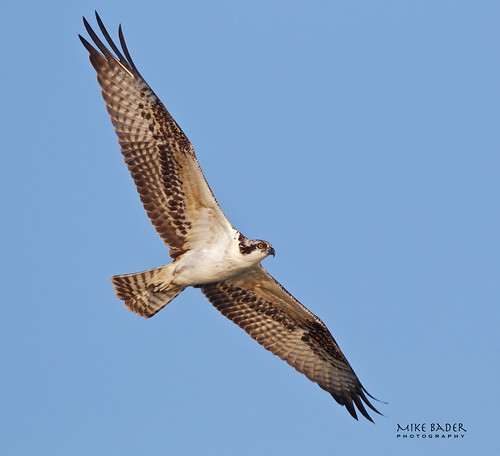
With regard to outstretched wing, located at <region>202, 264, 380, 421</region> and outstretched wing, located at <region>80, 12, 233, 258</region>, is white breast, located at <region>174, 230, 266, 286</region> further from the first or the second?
outstretched wing, located at <region>202, 264, 380, 421</region>

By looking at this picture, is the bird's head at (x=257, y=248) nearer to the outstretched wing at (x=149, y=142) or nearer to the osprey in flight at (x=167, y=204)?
the osprey in flight at (x=167, y=204)

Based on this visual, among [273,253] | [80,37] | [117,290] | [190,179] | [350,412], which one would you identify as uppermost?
[80,37]

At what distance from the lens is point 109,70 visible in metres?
13.4

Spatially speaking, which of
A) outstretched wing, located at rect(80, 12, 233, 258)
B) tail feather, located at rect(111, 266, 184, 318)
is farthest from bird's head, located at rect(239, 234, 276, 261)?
tail feather, located at rect(111, 266, 184, 318)

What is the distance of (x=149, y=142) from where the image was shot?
13305mm

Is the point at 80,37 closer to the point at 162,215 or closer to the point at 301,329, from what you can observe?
the point at 162,215

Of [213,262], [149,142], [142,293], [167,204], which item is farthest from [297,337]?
[149,142]

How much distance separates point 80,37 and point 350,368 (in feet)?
22.9

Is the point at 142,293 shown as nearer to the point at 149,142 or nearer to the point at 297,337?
the point at 149,142

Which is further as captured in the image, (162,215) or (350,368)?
(350,368)

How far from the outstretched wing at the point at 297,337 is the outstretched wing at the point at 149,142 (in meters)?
1.86

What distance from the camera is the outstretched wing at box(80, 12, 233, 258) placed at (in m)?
13.3

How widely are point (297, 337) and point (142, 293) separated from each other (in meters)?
2.91

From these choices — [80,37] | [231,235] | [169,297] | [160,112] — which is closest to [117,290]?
[169,297]
